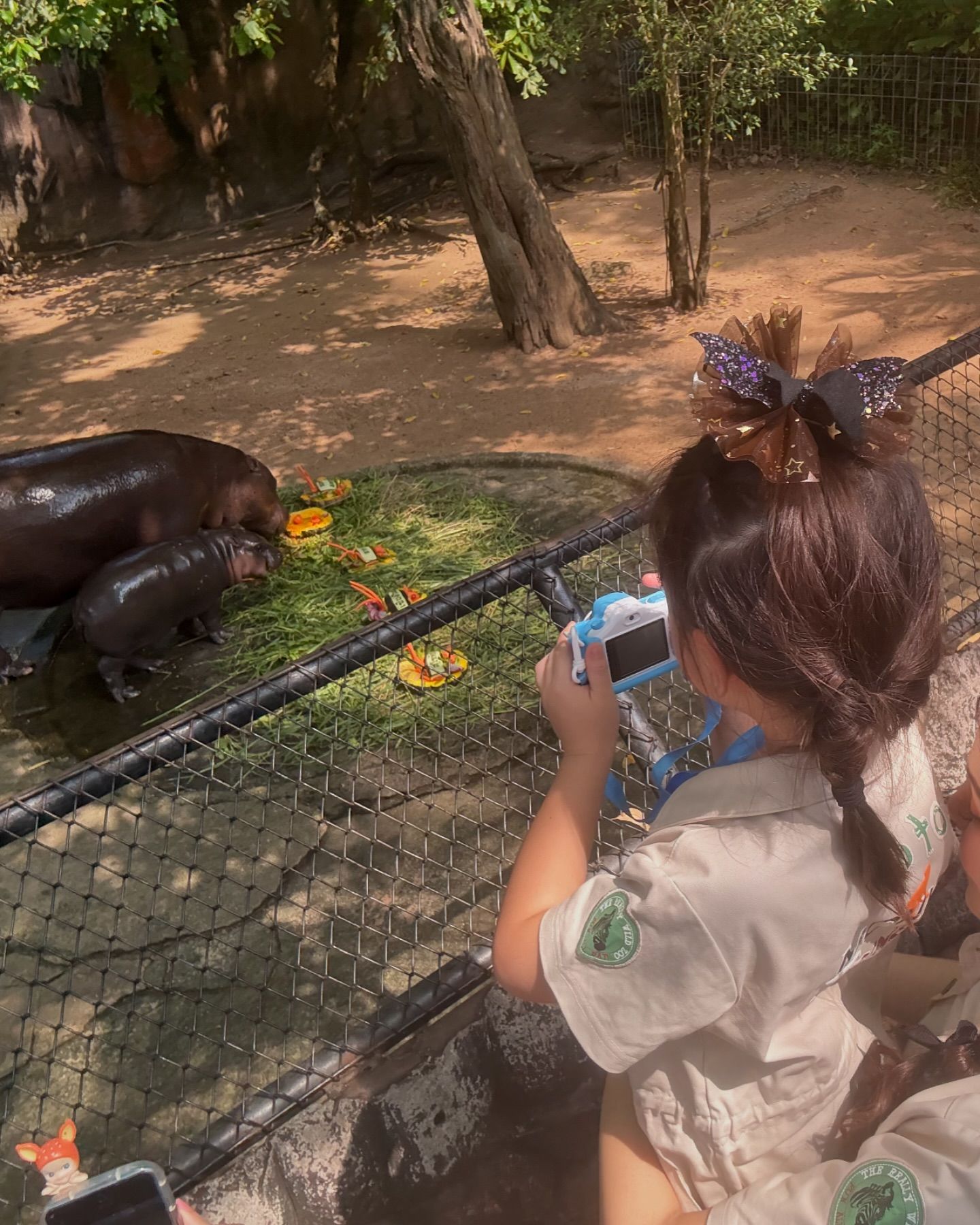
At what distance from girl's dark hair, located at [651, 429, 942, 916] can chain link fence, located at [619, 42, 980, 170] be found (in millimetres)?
9143

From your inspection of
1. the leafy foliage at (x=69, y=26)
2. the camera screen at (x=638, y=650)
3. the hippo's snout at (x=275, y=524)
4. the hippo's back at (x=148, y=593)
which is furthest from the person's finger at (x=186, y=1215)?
the leafy foliage at (x=69, y=26)

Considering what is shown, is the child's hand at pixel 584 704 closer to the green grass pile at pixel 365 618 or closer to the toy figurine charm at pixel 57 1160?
the toy figurine charm at pixel 57 1160

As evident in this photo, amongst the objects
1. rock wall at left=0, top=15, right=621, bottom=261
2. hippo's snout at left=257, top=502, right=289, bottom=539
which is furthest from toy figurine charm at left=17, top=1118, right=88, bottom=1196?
rock wall at left=0, top=15, right=621, bottom=261

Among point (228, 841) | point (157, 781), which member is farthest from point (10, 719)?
point (228, 841)

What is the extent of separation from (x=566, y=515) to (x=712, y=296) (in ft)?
11.1

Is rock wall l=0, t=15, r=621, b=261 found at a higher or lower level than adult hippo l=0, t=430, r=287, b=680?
higher

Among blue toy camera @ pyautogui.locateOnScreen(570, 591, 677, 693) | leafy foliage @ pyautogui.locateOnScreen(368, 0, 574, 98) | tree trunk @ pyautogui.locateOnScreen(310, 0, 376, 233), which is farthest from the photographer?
tree trunk @ pyautogui.locateOnScreen(310, 0, 376, 233)

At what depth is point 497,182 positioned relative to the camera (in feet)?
21.6

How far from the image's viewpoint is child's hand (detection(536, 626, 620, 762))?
1359mm

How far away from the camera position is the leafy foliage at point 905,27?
907 centimetres

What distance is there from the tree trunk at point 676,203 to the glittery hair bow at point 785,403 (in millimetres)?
5714

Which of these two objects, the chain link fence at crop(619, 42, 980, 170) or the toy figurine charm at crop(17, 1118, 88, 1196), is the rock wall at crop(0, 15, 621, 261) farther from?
the toy figurine charm at crop(17, 1118, 88, 1196)

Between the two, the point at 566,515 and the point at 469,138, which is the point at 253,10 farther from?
the point at 566,515

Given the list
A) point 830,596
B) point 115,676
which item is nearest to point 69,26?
point 115,676
